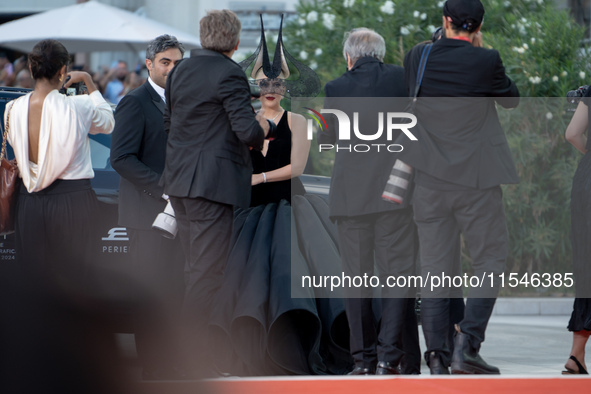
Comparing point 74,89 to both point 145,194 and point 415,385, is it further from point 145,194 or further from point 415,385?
point 415,385

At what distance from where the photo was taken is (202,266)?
188 inches

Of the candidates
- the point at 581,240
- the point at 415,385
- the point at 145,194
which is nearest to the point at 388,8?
the point at 581,240

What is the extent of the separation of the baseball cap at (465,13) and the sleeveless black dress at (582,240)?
0.95m

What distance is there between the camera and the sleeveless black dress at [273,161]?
5.71 m

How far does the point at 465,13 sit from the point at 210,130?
1.35m

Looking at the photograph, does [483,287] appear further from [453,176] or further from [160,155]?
[160,155]

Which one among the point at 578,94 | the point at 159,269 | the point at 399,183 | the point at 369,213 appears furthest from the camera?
the point at 578,94

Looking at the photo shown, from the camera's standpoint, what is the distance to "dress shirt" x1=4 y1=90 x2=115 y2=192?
16.1 feet

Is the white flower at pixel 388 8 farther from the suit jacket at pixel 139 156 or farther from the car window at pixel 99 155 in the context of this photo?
the suit jacket at pixel 139 156

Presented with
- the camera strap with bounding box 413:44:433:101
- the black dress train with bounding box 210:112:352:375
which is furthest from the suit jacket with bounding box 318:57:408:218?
the black dress train with bounding box 210:112:352:375

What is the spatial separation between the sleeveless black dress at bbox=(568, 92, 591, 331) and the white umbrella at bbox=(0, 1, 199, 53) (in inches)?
311

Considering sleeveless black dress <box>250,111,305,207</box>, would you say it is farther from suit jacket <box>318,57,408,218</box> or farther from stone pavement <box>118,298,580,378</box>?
stone pavement <box>118,298,580,378</box>

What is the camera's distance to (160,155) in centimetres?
534

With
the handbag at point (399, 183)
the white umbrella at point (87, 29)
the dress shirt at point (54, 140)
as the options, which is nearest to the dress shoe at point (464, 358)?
the handbag at point (399, 183)
